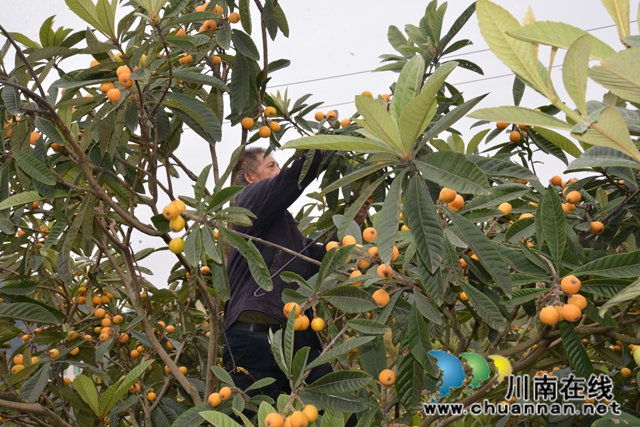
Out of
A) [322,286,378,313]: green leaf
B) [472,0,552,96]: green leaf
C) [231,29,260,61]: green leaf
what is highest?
[231,29,260,61]: green leaf

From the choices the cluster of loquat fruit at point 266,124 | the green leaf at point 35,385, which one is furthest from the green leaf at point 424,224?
the green leaf at point 35,385

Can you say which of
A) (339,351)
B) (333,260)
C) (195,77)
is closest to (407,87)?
(333,260)

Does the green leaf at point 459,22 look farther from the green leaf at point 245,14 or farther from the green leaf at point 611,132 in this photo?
the green leaf at point 611,132

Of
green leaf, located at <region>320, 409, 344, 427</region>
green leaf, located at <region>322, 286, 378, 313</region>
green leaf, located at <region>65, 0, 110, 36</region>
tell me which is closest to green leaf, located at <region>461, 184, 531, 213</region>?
green leaf, located at <region>322, 286, 378, 313</region>

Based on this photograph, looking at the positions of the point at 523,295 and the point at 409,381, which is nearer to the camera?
the point at 523,295

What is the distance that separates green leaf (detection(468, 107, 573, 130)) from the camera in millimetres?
630

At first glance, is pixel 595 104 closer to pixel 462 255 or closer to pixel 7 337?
pixel 462 255

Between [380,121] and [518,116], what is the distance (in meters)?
0.30

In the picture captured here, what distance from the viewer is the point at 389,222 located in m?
1.08

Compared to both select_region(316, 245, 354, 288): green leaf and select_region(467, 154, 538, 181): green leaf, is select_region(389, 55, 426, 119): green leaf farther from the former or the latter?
select_region(316, 245, 354, 288): green leaf

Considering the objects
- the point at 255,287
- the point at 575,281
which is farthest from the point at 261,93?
the point at 575,281

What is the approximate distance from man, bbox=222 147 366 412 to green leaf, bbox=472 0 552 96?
1.33 m

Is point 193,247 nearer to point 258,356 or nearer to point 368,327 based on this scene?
point 368,327

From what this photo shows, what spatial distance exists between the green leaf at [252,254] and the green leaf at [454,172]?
52cm
